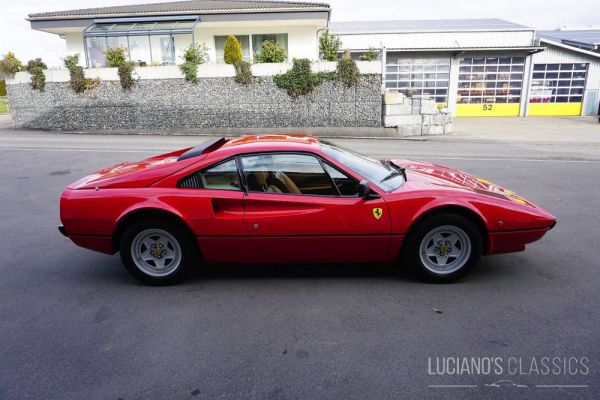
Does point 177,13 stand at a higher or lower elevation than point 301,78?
higher

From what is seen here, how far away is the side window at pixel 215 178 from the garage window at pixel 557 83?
92.7 ft

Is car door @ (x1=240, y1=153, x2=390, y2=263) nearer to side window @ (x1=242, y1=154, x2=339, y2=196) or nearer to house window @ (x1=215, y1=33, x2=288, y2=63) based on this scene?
side window @ (x1=242, y1=154, x2=339, y2=196)

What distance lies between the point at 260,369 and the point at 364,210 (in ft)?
5.44

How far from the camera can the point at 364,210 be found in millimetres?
3920

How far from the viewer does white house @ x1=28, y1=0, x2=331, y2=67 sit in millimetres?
21141

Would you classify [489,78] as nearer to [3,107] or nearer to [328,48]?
[328,48]

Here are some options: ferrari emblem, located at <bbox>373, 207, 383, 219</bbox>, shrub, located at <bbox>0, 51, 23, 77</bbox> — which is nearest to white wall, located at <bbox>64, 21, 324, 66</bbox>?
shrub, located at <bbox>0, 51, 23, 77</bbox>

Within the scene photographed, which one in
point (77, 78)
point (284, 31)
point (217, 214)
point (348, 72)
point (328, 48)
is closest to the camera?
point (217, 214)

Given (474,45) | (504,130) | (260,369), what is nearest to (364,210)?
(260,369)

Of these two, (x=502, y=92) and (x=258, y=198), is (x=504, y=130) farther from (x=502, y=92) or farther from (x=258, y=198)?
(x=258, y=198)

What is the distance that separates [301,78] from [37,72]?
11.8 metres

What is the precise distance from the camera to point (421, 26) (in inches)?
1145

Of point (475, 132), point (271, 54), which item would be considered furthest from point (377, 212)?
point (475, 132)

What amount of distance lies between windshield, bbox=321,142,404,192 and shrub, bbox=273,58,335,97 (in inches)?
550
